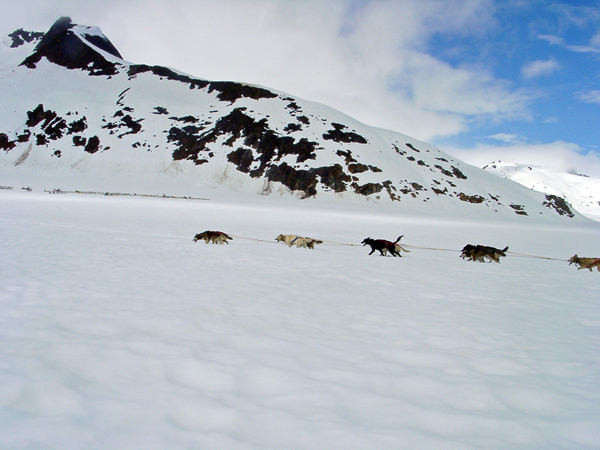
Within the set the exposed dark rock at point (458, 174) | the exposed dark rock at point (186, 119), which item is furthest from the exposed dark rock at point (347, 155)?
the exposed dark rock at point (186, 119)

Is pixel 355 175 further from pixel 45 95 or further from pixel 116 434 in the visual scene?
pixel 45 95

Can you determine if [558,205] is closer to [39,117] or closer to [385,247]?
[385,247]

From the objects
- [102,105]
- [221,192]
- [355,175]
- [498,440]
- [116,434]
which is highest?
[102,105]

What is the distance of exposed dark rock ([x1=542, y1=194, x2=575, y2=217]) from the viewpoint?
81475 mm

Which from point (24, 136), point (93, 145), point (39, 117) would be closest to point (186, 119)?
point (93, 145)

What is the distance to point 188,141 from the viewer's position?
8712cm

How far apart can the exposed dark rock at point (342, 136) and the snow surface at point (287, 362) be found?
8262 cm

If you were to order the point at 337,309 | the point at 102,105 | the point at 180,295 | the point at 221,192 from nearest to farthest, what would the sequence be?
the point at 337,309, the point at 180,295, the point at 221,192, the point at 102,105

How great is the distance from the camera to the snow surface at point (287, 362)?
8.16ft

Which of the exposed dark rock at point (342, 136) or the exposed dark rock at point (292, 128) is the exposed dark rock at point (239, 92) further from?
the exposed dark rock at point (342, 136)

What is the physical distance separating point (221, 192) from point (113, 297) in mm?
71044

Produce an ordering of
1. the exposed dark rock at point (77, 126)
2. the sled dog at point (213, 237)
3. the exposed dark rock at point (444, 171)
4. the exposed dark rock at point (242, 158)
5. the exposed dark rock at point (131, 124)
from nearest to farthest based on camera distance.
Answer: the sled dog at point (213, 237) < the exposed dark rock at point (242, 158) < the exposed dark rock at point (444, 171) < the exposed dark rock at point (77, 126) < the exposed dark rock at point (131, 124)

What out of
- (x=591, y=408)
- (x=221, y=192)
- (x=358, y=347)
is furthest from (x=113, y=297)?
(x=221, y=192)

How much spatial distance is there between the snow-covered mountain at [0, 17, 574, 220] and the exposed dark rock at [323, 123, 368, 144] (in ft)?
1.01
